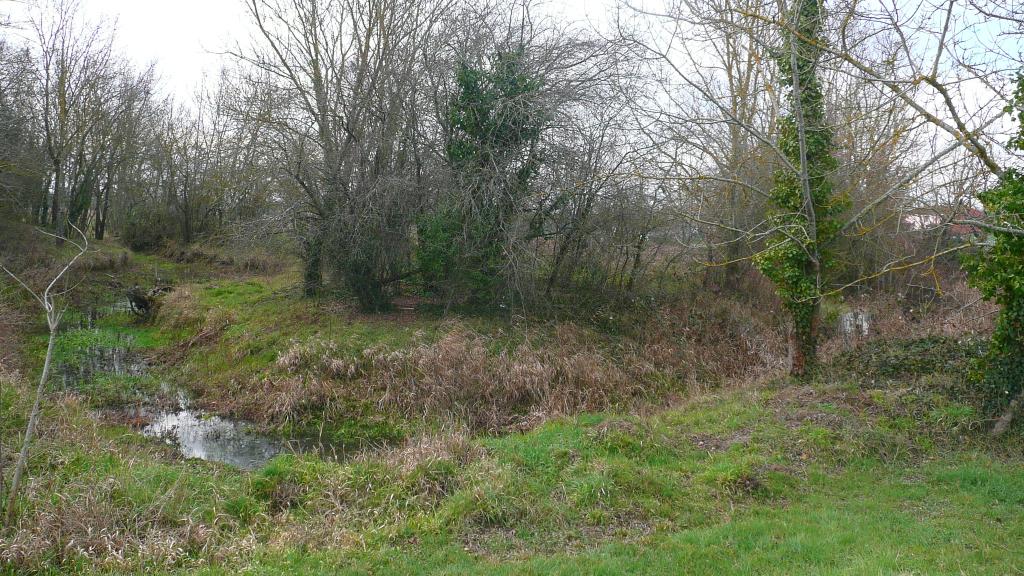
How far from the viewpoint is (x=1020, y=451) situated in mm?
8281

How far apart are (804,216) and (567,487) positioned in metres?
6.94

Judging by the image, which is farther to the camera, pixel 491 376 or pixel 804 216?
pixel 491 376

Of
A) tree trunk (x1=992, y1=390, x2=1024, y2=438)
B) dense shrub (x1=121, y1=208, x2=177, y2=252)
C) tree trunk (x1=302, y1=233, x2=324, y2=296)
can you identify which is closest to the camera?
tree trunk (x1=992, y1=390, x2=1024, y2=438)

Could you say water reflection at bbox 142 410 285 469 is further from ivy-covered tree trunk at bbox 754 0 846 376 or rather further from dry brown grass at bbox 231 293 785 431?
ivy-covered tree trunk at bbox 754 0 846 376

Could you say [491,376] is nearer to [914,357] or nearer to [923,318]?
[914,357]

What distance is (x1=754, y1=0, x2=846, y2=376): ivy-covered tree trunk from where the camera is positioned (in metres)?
11.4

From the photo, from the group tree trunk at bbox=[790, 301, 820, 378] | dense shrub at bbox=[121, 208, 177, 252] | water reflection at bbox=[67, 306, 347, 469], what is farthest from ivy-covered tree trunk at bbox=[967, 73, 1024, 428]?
dense shrub at bbox=[121, 208, 177, 252]

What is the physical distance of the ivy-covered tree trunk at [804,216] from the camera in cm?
1135

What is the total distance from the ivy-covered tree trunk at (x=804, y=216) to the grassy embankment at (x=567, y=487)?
103 cm

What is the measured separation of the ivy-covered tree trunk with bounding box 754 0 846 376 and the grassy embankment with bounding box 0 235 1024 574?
103 centimetres

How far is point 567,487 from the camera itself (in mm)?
7219

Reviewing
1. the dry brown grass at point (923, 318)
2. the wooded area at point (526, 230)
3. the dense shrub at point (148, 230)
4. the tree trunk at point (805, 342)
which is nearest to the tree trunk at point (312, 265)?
the wooded area at point (526, 230)

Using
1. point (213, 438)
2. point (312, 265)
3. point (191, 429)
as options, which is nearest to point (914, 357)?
point (213, 438)

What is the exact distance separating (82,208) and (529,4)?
26437 millimetres
